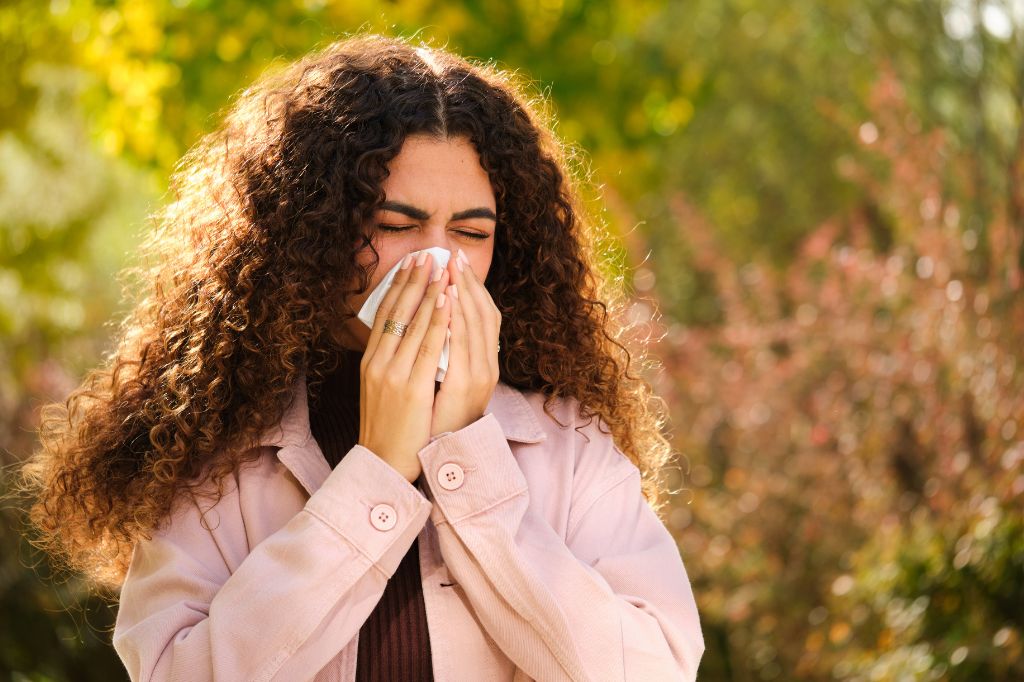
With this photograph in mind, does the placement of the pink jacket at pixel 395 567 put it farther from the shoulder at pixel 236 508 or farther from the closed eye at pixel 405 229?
the closed eye at pixel 405 229

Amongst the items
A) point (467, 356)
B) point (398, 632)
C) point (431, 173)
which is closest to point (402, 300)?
point (467, 356)

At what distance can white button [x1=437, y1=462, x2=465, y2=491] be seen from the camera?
82.7 inches

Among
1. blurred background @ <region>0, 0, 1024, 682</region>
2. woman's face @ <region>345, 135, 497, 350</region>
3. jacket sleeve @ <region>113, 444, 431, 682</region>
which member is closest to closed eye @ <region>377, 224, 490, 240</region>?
woman's face @ <region>345, 135, 497, 350</region>

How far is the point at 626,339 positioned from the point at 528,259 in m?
0.38

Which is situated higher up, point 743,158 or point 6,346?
point 743,158

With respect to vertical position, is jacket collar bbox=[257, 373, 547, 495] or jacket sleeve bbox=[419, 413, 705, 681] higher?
jacket collar bbox=[257, 373, 547, 495]

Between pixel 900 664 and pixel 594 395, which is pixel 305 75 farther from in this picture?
pixel 900 664

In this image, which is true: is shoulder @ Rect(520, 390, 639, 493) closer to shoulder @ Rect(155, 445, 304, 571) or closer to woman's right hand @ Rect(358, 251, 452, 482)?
woman's right hand @ Rect(358, 251, 452, 482)

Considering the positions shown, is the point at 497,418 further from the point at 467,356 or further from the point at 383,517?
the point at 383,517

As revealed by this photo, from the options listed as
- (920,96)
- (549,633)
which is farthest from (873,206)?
→ (549,633)

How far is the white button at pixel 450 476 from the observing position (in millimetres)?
2100

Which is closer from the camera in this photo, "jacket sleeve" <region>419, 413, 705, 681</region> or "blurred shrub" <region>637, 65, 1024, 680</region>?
"jacket sleeve" <region>419, 413, 705, 681</region>

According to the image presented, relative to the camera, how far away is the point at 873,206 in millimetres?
10289

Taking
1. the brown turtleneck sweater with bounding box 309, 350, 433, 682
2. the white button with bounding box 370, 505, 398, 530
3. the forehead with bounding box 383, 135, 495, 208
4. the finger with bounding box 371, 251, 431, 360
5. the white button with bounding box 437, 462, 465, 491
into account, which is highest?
the forehead with bounding box 383, 135, 495, 208
